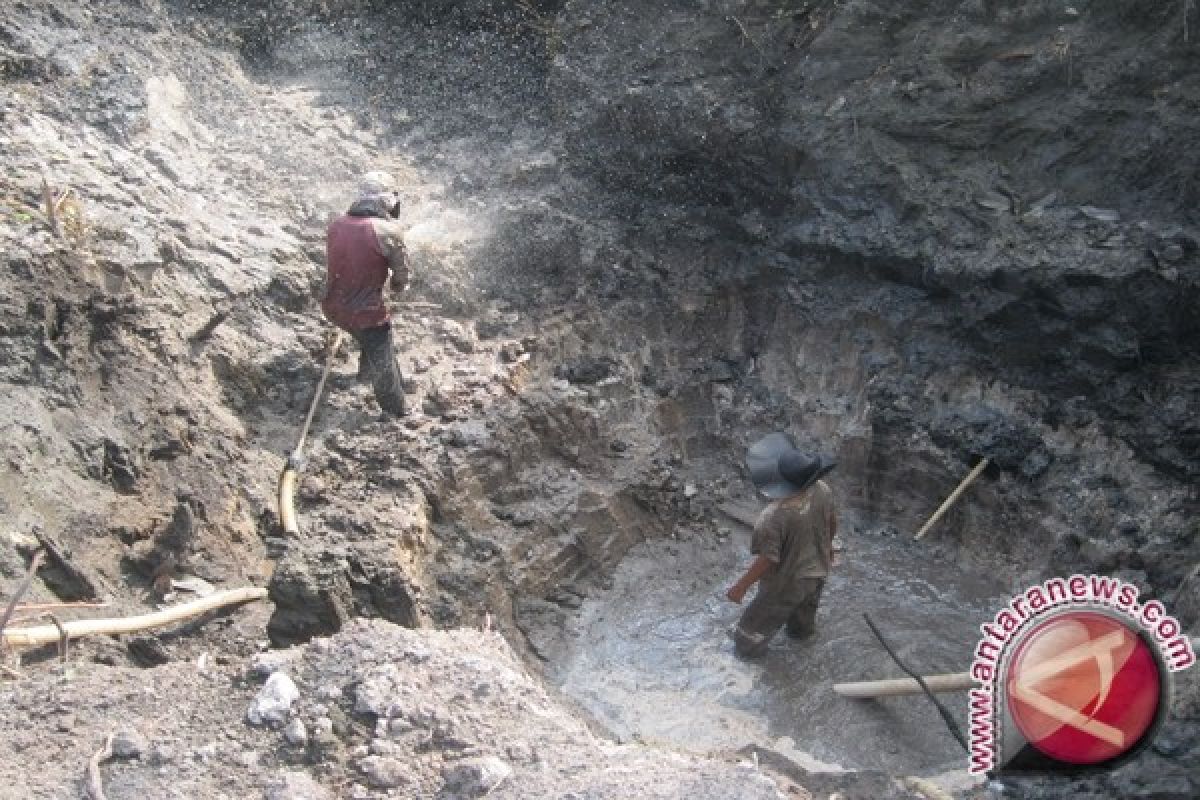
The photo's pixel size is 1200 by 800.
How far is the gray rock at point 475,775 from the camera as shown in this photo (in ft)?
13.3

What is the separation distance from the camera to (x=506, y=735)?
14.1 ft

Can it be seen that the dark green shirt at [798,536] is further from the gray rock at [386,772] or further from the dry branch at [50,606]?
the dry branch at [50,606]

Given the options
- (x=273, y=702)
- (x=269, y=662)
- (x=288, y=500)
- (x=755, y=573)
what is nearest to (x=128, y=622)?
(x=269, y=662)

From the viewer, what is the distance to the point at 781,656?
6.63 m

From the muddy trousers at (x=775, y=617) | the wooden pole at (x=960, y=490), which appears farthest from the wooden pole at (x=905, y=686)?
the wooden pole at (x=960, y=490)

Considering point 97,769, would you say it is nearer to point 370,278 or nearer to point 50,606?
point 50,606

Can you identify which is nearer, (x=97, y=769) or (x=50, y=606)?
(x=97, y=769)

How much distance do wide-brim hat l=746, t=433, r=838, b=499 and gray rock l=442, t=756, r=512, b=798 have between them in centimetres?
231

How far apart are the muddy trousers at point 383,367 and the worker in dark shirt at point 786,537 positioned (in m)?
2.17

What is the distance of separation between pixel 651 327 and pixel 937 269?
1.92 meters

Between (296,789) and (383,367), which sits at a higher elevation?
(383,367)

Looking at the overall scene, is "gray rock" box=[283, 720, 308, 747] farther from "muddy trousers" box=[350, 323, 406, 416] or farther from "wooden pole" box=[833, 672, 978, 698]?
"muddy trousers" box=[350, 323, 406, 416]

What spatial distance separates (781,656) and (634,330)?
243 cm

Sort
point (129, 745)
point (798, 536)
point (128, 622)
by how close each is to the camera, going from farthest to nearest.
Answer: point (798, 536)
point (128, 622)
point (129, 745)
